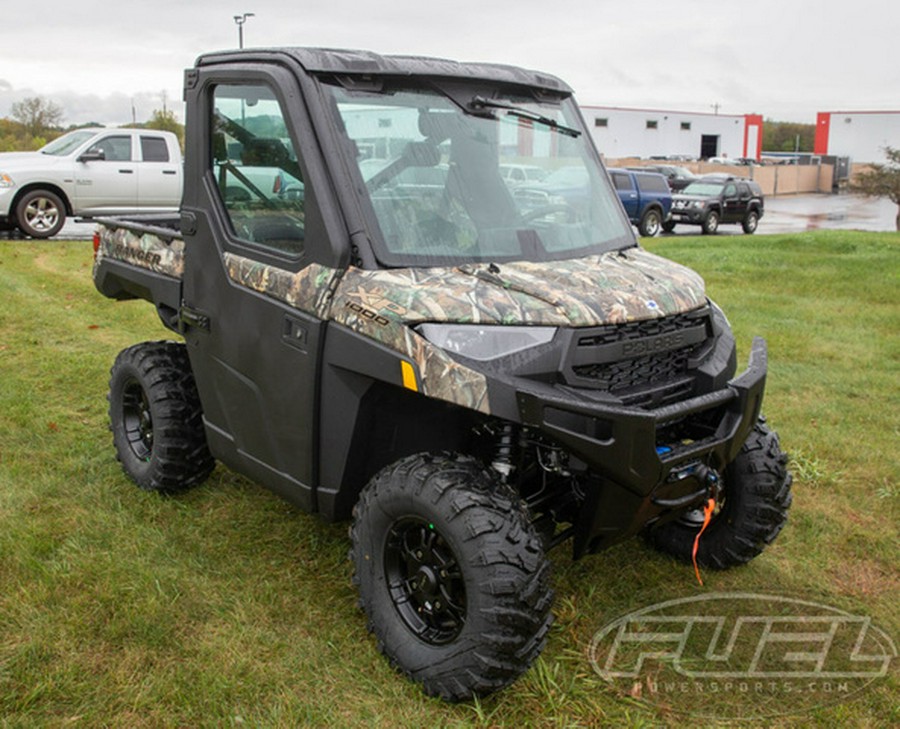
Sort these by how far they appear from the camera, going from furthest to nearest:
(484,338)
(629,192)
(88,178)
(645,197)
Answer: (645,197), (629,192), (88,178), (484,338)

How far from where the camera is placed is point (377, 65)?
364 cm

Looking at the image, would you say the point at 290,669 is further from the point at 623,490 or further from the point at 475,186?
the point at 475,186

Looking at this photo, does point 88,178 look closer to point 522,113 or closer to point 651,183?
point 522,113

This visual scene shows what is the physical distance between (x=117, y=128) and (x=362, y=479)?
14566 mm

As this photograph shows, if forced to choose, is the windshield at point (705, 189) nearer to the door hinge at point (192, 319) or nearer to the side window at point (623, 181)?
the side window at point (623, 181)

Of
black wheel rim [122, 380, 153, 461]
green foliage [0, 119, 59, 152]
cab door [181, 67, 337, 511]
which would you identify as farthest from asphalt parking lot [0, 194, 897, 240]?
green foliage [0, 119, 59, 152]

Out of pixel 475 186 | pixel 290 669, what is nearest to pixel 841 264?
pixel 475 186

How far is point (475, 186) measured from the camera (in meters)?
3.80

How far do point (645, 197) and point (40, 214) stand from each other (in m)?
14.6

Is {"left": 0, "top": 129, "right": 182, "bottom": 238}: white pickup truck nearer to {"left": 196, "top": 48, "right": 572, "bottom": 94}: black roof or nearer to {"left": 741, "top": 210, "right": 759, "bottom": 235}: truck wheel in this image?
{"left": 196, "top": 48, "right": 572, "bottom": 94}: black roof

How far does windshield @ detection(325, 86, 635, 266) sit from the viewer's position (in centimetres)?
359

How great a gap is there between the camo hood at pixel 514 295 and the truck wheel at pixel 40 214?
1331cm

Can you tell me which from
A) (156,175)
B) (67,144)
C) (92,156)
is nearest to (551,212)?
(92,156)

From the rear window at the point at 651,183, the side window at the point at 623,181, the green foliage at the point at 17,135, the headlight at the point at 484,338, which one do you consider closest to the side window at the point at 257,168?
the headlight at the point at 484,338
